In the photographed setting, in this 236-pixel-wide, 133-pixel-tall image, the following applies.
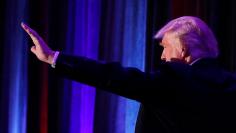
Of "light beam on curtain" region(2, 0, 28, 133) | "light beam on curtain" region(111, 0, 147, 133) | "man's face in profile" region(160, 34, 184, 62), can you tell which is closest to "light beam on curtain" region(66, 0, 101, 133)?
"light beam on curtain" region(111, 0, 147, 133)

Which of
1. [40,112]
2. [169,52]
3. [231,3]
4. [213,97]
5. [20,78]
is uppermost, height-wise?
[231,3]

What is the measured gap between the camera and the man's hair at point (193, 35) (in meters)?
1.43

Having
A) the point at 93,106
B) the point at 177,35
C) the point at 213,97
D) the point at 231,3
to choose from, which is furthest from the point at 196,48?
the point at 93,106

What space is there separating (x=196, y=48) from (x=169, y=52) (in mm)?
92

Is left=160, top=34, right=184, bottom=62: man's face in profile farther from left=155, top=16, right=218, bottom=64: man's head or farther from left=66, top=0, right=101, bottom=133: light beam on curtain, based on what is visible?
left=66, top=0, right=101, bottom=133: light beam on curtain

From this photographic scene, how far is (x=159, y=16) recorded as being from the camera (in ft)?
8.48

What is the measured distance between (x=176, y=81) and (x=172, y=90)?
26 mm

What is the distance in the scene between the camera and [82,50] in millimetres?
2711

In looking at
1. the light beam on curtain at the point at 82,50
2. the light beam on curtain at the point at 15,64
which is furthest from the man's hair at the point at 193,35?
the light beam on curtain at the point at 15,64

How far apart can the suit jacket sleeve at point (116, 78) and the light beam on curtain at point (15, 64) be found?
1.49 metres

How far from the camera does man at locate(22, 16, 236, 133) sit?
1.25 meters

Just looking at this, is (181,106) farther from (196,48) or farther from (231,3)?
(231,3)

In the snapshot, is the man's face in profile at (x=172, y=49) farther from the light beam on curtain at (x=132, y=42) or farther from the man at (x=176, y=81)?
the light beam on curtain at (x=132, y=42)

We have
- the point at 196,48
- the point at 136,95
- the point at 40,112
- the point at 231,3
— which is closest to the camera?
the point at 136,95
